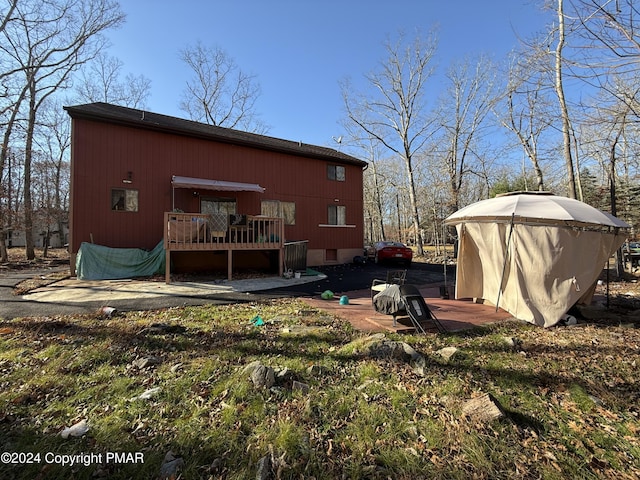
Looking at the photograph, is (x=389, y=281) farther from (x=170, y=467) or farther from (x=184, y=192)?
(x=184, y=192)

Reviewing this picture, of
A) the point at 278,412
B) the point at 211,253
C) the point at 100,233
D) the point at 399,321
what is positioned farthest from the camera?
the point at 211,253

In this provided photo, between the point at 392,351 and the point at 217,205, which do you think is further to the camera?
the point at 217,205

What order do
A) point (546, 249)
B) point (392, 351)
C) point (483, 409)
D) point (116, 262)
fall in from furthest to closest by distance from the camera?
point (116, 262) < point (546, 249) < point (392, 351) < point (483, 409)

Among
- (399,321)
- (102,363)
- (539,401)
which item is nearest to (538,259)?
(399,321)

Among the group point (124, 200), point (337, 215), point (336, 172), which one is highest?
point (336, 172)

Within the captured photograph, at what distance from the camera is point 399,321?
209 inches

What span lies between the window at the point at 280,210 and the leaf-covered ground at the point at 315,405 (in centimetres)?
969

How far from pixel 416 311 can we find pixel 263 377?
2.88 meters

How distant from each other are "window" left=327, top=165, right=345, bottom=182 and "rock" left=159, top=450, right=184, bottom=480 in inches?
582

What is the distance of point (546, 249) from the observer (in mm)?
5523

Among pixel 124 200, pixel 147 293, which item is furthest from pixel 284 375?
pixel 124 200

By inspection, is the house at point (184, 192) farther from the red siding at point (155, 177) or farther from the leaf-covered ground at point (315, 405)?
the leaf-covered ground at point (315, 405)

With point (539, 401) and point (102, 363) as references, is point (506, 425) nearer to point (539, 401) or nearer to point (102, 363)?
point (539, 401)

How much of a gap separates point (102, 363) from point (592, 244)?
8.23 metres
